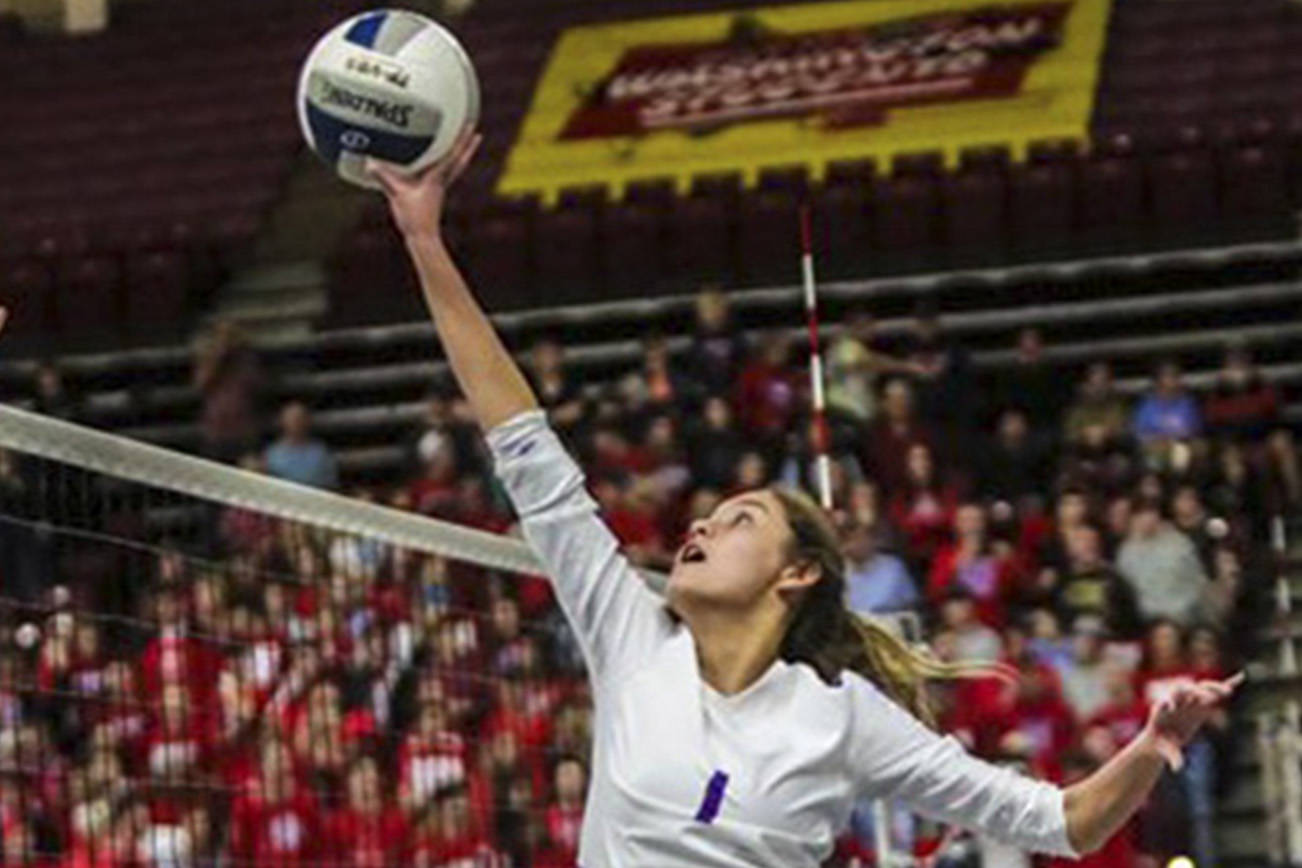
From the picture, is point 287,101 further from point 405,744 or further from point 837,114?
point 405,744

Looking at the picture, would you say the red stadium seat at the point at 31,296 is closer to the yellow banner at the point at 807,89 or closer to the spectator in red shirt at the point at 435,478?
the yellow banner at the point at 807,89

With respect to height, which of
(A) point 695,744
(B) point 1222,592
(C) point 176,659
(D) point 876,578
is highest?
(A) point 695,744

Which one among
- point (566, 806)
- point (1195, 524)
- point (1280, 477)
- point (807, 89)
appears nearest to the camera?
point (566, 806)

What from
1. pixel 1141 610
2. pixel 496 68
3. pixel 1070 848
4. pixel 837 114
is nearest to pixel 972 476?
pixel 1141 610

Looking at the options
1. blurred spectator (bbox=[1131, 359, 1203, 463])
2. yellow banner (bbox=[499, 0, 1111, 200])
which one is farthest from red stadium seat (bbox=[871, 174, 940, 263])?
blurred spectator (bbox=[1131, 359, 1203, 463])

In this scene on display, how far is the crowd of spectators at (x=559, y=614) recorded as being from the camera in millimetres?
9445

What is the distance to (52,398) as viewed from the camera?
20625 millimetres

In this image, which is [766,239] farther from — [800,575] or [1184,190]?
[800,575]

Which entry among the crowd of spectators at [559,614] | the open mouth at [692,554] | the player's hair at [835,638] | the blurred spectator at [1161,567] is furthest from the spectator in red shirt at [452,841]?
the blurred spectator at [1161,567]

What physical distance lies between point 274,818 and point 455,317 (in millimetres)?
4383

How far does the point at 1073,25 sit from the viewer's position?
80.2ft

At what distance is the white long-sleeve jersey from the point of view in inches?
230

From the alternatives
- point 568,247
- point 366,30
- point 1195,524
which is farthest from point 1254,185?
point 366,30

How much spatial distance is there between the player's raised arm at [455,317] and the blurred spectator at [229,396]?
1456 cm
